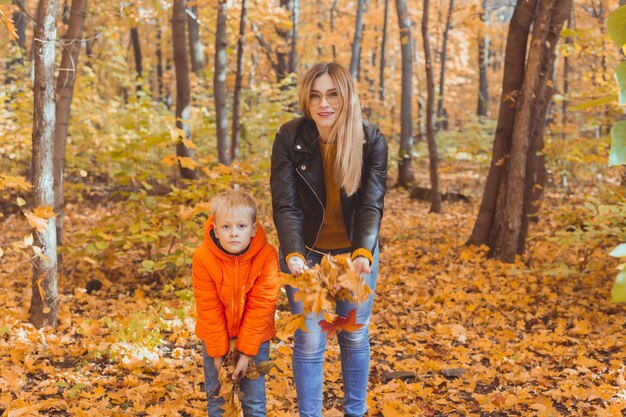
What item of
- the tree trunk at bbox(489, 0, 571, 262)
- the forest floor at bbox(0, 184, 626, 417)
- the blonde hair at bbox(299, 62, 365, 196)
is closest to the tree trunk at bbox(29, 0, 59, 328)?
the forest floor at bbox(0, 184, 626, 417)

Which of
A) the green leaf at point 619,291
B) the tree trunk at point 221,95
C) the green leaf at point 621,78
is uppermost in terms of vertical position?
the tree trunk at point 221,95

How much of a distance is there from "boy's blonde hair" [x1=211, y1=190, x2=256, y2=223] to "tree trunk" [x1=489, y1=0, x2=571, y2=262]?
5073 millimetres

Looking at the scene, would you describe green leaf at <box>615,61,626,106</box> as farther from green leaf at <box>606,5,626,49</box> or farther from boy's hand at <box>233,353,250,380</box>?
boy's hand at <box>233,353,250,380</box>

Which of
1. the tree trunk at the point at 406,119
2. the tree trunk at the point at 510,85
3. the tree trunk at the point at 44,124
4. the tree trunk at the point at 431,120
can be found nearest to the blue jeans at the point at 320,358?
the tree trunk at the point at 44,124

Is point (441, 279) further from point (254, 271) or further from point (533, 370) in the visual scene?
point (254, 271)

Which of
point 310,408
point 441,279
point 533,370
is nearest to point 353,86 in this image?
point 310,408

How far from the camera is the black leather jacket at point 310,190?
277 centimetres

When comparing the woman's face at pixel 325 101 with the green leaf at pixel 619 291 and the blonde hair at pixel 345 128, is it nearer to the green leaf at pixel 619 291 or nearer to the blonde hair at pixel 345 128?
the blonde hair at pixel 345 128

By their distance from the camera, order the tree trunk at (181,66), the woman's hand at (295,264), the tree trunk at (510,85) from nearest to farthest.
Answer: the woman's hand at (295,264) → the tree trunk at (510,85) → the tree trunk at (181,66)

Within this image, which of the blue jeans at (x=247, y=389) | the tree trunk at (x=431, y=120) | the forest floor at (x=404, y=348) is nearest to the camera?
the blue jeans at (x=247, y=389)

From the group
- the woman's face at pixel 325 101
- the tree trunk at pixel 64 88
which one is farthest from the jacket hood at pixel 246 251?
the tree trunk at pixel 64 88

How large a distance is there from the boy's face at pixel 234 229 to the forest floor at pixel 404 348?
50.1 inches

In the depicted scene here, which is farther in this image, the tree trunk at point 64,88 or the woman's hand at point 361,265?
the tree trunk at point 64,88

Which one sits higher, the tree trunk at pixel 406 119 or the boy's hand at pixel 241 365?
the tree trunk at pixel 406 119
